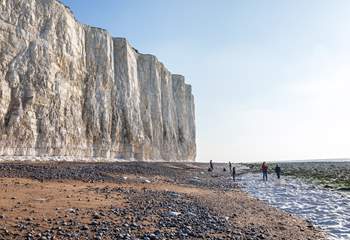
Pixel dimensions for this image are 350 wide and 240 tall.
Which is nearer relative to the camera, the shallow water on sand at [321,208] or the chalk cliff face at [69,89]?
the shallow water on sand at [321,208]

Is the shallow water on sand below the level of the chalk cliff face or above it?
below

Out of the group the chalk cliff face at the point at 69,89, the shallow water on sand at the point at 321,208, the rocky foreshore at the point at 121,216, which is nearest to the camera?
the rocky foreshore at the point at 121,216

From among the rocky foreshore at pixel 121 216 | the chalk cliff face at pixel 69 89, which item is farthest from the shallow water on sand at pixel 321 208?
the chalk cliff face at pixel 69 89

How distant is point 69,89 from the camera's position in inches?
1309

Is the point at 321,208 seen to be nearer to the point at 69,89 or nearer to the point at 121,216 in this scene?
the point at 121,216

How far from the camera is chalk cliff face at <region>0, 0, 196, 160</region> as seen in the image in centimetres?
2600

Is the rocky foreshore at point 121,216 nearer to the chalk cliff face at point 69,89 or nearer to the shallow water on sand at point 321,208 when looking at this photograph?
the shallow water on sand at point 321,208

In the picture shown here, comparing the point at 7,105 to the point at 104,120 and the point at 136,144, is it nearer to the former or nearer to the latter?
the point at 104,120

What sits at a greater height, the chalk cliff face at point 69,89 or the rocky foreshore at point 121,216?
the chalk cliff face at point 69,89

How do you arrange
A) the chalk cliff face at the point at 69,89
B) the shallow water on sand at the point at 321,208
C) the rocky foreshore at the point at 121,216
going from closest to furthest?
the rocky foreshore at the point at 121,216 < the shallow water on sand at the point at 321,208 < the chalk cliff face at the point at 69,89

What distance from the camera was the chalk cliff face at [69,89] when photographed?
26000mm

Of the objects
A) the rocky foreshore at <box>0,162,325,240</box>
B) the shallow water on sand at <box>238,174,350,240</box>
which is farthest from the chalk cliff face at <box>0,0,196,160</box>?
the shallow water on sand at <box>238,174,350,240</box>

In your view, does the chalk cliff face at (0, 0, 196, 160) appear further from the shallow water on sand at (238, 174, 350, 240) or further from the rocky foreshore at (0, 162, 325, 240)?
the shallow water on sand at (238, 174, 350, 240)

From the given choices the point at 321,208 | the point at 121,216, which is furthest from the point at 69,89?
the point at 121,216
